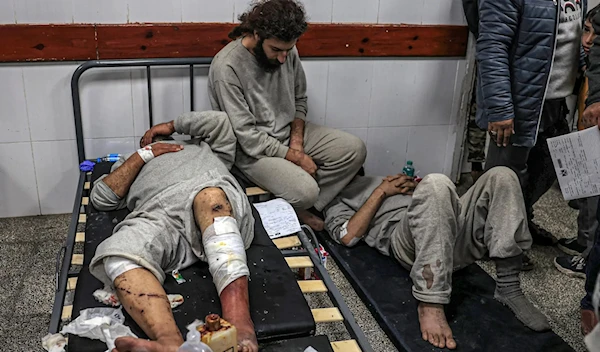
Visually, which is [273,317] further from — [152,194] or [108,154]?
[108,154]

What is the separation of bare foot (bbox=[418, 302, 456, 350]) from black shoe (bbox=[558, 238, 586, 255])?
3.30 feet

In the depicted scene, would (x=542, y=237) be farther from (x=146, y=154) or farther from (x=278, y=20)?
(x=146, y=154)

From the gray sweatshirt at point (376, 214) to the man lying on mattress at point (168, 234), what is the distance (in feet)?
2.00

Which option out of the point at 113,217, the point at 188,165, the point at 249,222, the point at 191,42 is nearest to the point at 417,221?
the point at 249,222

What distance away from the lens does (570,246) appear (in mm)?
2619

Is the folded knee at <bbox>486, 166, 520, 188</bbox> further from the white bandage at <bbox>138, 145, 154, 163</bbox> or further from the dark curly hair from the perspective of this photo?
the white bandage at <bbox>138, 145, 154, 163</bbox>

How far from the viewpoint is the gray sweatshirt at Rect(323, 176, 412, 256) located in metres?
2.24

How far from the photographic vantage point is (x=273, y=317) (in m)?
1.57

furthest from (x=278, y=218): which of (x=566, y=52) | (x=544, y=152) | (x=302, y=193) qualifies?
(x=566, y=52)

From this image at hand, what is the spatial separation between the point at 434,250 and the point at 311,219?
2.69 ft

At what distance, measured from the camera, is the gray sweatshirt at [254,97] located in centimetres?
243

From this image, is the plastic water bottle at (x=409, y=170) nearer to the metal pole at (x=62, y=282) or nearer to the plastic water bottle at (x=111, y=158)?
the plastic water bottle at (x=111, y=158)

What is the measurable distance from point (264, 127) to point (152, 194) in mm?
834

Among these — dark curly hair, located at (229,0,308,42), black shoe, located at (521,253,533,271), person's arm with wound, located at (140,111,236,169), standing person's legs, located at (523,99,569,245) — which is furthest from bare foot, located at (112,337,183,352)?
standing person's legs, located at (523,99,569,245)
